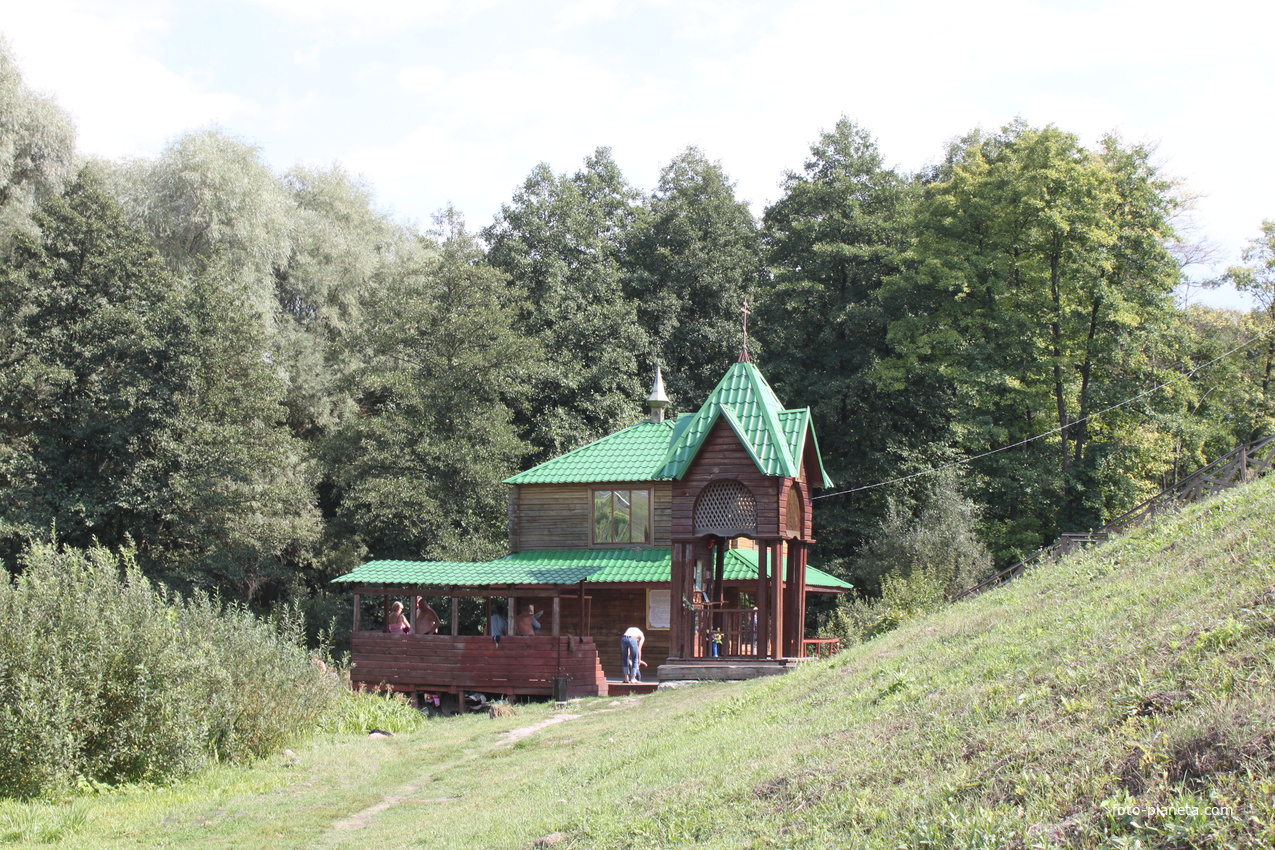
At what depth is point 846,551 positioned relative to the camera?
38.4 m

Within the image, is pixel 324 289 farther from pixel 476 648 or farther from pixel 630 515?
pixel 476 648

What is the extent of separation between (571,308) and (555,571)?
15991mm

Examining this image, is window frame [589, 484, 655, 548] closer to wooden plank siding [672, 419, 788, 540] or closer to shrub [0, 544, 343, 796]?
wooden plank siding [672, 419, 788, 540]

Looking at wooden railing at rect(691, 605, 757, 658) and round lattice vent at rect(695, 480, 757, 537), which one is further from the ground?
round lattice vent at rect(695, 480, 757, 537)

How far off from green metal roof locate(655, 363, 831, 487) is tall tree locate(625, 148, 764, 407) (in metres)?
16.6

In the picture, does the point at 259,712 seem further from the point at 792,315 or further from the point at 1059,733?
the point at 792,315

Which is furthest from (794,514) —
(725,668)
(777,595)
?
(725,668)

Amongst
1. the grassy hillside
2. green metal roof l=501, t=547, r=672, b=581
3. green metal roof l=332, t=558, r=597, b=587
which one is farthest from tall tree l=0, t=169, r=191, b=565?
the grassy hillside

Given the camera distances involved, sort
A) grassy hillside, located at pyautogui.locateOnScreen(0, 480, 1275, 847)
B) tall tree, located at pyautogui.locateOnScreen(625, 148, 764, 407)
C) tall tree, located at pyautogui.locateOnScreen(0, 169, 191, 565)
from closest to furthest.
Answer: grassy hillside, located at pyautogui.locateOnScreen(0, 480, 1275, 847) → tall tree, located at pyautogui.locateOnScreen(0, 169, 191, 565) → tall tree, located at pyautogui.locateOnScreen(625, 148, 764, 407)

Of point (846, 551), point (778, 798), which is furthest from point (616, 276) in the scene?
point (778, 798)

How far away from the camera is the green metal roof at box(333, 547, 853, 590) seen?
2653 cm

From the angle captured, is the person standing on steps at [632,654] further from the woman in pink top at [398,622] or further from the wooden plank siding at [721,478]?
the woman in pink top at [398,622]

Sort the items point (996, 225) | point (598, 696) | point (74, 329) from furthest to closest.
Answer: point (996, 225)
point (74, 329)
point (598, 696)

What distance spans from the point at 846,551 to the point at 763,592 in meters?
15.9
